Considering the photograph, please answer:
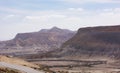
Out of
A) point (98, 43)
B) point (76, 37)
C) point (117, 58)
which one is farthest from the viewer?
point (76, 37)

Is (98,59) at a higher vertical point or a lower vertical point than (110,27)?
lower

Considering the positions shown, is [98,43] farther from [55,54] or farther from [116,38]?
[55,54]

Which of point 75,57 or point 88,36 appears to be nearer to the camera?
point 75,57

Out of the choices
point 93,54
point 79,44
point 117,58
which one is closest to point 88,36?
point 79,44

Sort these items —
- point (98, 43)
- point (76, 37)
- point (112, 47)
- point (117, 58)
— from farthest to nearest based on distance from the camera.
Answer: point (76, 37)
point (98, 43)
point (112, 47)
point (117, 58)

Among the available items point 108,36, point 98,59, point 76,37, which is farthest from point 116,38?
point 76,37

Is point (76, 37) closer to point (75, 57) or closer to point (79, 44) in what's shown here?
point (79, 44)
